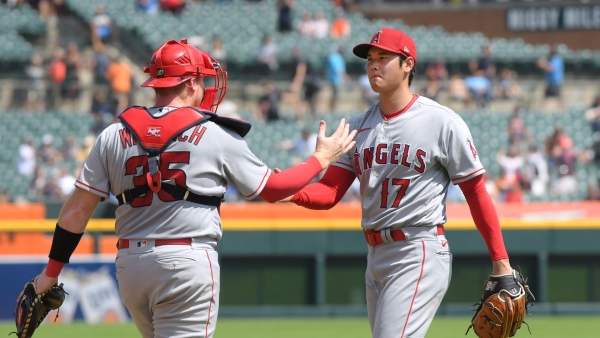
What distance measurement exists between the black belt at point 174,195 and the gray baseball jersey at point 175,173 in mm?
17

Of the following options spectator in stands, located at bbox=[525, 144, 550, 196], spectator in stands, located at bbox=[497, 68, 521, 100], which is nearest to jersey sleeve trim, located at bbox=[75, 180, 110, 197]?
spectator in stands, located at bbox=[525, 144, 550, 196]

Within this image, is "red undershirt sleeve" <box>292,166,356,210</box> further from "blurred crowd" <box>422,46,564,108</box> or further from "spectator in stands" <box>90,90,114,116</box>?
"blurred crowd" <box>422,46,564,108</box>

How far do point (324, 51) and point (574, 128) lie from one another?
17.5 ft

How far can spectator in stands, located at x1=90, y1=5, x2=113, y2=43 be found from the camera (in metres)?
17.9

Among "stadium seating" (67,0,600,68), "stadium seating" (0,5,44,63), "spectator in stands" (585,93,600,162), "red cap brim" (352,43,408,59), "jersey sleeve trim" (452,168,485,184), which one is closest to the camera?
"jersey sleeve trim" (452,168,485,184)

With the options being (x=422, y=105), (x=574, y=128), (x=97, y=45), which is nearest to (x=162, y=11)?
(x=97, y=45)

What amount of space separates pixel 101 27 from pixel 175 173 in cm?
1490

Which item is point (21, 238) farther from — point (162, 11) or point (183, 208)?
point (162, 11)

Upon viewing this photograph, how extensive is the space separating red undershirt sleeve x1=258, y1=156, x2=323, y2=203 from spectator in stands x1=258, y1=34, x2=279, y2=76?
14.0 meters

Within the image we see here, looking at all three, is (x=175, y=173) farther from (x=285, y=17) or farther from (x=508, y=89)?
(x=285, y=17)

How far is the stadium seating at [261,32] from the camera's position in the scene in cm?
1864

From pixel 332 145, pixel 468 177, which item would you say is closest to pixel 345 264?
pixel 468 177

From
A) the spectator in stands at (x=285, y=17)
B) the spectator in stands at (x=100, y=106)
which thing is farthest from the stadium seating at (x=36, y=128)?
the spectator in stands at (x=285, y=17)

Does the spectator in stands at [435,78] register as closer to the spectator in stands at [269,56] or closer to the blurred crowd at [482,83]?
the blurred crowd at [482,83]
